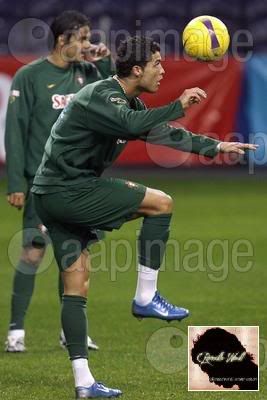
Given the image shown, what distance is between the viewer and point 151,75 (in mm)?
7188

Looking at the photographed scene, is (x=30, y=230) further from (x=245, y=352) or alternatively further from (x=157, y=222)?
(x=245, y=352)

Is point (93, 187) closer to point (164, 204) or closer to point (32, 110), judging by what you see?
point (164, 204)

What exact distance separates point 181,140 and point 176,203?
11.0m

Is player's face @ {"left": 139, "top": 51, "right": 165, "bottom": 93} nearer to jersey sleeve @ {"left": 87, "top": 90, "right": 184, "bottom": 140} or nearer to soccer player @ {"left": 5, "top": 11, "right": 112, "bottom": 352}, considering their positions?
jersey sleeve @ {"left": 87, "top": 90, "right": 184, "bottom": 140}

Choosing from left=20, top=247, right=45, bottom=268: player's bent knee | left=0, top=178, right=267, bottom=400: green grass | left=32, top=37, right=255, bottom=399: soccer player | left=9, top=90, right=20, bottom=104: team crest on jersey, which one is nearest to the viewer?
left=32, top=37, right=255, bottom=399: soccer player

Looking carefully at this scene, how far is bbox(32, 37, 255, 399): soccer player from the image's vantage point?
7.14 meters

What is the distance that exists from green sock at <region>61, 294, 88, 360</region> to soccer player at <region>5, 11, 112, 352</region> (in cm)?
184

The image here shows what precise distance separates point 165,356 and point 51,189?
6.32ft

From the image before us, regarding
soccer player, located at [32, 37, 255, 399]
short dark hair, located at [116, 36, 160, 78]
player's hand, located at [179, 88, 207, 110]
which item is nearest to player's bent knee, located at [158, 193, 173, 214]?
soccer player, located at [32, 37, 255, 399]

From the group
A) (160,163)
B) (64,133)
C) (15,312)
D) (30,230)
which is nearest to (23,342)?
(15,312)

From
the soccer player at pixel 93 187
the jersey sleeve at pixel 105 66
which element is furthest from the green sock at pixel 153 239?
the jersey sleeve at pixel 105 66

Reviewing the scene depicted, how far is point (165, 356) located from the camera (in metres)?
8.60

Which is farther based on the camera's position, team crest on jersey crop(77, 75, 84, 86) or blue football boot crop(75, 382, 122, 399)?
team crest on jersey crop(77, 75, 84, 86)

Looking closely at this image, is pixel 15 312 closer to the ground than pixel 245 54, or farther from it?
closer to the ground
